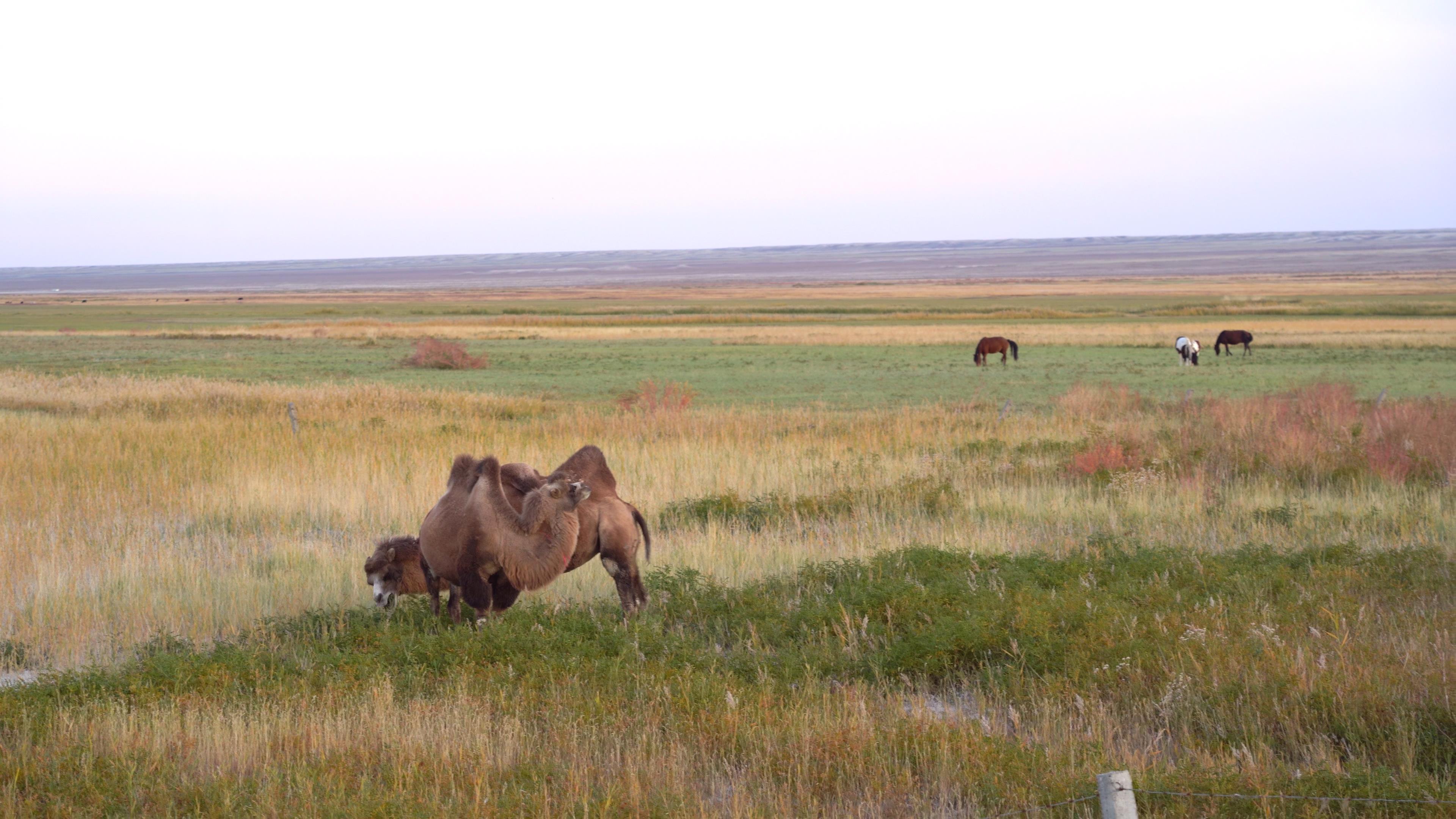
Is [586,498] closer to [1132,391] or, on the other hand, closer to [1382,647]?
[1382,647]

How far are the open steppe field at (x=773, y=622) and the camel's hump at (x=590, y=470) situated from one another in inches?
35.1

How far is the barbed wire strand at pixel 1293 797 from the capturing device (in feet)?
13.4

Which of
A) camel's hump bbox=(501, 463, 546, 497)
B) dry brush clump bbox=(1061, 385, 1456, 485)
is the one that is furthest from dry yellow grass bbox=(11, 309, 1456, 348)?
camel's hump bbox=(501, 463, 546, 497)

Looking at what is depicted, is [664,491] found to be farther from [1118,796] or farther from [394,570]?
[1118,796]

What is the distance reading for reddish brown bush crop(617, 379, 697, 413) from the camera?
72.3ft

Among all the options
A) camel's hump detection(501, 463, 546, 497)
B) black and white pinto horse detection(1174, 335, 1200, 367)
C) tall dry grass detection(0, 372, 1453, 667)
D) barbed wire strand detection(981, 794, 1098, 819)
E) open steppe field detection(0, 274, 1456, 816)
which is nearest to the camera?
barbed wire strand detection(981, 794, 1098, 819)

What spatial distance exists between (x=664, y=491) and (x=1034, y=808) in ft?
30.9

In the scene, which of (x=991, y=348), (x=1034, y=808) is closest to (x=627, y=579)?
(x=1034, y=808)

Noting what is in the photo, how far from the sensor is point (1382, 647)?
6328 mm

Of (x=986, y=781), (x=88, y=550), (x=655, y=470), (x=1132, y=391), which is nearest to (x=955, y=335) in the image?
(x=1132, y=391)

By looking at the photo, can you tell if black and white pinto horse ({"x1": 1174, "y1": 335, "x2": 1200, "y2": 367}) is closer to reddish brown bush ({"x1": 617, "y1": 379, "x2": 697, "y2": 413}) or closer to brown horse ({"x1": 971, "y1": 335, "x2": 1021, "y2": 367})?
brown horse ({"x1": 971, "y1": 335, "x2": 1021, "y2": 367})

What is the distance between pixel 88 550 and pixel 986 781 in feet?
29.0

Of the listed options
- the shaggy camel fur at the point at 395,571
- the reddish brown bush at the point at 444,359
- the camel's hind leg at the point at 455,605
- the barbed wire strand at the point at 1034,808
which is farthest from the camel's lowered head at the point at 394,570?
the reddish brown bush at the point at 444,359

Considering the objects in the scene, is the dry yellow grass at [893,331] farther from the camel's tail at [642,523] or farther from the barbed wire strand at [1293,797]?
the barbed wire strand at [1293,797]
